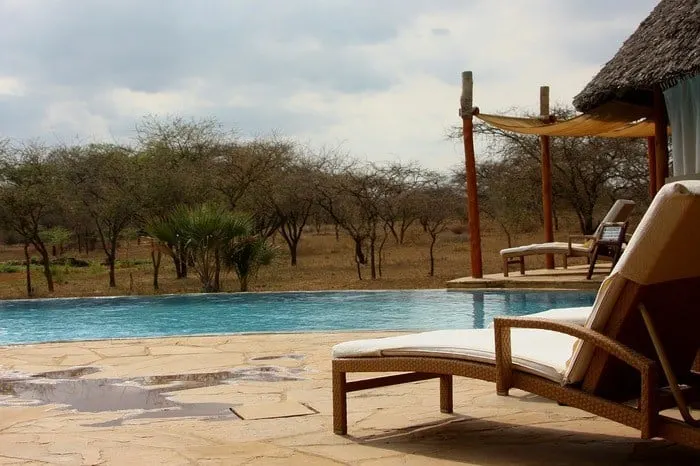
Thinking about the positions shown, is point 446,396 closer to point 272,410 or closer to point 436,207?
point 272,410

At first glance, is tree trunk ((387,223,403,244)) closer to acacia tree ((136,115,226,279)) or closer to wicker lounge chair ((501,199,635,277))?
acacia tree ((136,115,226,279))

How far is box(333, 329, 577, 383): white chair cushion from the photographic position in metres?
3.00

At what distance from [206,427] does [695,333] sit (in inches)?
80.6

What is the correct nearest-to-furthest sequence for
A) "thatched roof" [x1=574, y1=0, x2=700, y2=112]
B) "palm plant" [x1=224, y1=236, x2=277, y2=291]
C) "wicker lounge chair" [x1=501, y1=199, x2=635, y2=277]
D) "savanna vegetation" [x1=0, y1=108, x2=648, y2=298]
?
"thatched roof" [x1=574, y1=0, x2=700, y2=112], "wicker lounge chair" [x1=501, y1=199, x2=635, y2=277], "palm plant" [x1=224, y1=236, x2=277, y2=291], "savanna vegetation" [x1=0, y1=108, x2=648, y2=298]

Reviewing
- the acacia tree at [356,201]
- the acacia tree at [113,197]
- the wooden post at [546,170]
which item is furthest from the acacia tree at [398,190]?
the wooden post at [546,170]

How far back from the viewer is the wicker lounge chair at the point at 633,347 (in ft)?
8.74

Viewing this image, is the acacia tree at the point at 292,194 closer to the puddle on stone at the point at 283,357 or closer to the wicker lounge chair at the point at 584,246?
the wicker lounge chair at the point at 584,246

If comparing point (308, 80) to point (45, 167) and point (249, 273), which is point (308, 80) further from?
point (45, 167)

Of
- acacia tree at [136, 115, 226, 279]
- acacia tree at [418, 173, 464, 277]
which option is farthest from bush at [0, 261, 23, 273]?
acacia tree at [418, 173, 464, 277]

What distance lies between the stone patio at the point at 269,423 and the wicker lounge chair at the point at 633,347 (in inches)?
12.2

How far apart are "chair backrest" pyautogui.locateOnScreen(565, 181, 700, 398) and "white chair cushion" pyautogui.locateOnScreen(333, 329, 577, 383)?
14 centimetres

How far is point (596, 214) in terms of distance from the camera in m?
23.3

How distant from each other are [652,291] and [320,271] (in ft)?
59.7

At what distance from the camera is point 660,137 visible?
34.4ft
